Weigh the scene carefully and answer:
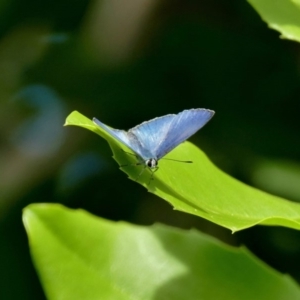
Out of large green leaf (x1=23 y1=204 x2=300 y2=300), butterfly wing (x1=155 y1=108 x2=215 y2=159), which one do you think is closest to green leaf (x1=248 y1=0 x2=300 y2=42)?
butterfly wing (x1=155 y1=108 x2=215 y2=159)

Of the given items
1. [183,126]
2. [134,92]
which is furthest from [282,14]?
[134,92]

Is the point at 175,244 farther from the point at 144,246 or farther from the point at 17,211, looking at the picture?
the point at 17,211

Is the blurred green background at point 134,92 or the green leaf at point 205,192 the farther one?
the blurred green background at point 134,92

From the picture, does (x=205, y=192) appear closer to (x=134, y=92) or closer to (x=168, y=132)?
(x=168, y=132)

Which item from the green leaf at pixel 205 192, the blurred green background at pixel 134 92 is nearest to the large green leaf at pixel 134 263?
the green leaf at pixel 205 192

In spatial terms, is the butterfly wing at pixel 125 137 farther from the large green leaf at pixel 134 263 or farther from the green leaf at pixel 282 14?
the green leaf at pixel 282 14

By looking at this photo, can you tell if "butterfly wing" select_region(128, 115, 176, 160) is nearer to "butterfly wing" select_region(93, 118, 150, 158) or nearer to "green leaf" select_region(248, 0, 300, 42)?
"butterfly wing" select_region(93, 118, 150, 158)
